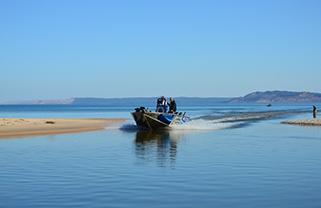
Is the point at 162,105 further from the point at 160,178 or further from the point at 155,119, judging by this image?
the point at 160,178

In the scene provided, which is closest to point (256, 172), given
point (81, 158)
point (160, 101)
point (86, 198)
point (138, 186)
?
point (138, 186)

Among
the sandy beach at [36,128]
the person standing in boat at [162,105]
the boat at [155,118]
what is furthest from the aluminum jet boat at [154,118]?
the sandy beach at [36,128]

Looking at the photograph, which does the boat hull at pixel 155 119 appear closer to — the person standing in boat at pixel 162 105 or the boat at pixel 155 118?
the boat at pixel 155 118

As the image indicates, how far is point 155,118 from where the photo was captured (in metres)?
32.5

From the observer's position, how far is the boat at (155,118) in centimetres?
3222

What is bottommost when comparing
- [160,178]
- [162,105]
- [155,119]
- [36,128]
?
[36,128]

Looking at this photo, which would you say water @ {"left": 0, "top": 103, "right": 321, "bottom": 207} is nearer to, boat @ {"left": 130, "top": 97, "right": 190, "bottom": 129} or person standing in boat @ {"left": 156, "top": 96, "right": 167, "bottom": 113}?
boat @ {"left": 130, "top": 97, "right": 190, "bottom": 129}

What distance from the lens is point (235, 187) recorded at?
1004 centimetres

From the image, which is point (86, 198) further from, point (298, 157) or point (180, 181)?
point (298, 157)

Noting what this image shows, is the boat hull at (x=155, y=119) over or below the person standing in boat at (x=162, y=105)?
below

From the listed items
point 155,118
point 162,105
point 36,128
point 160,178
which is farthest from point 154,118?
point 160,178

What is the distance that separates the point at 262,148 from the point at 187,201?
11.6 m

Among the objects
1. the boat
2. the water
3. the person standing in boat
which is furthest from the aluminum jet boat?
the water

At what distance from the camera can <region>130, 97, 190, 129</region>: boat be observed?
106 feet
